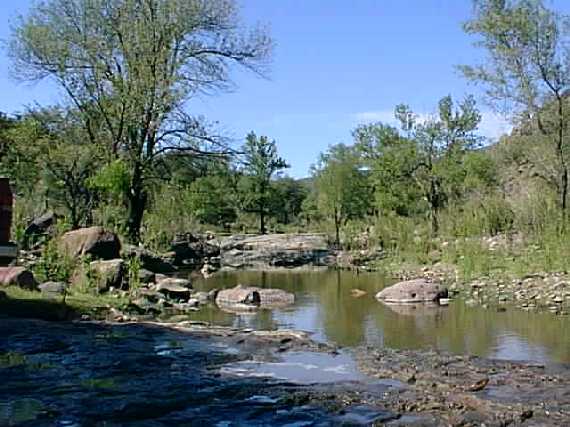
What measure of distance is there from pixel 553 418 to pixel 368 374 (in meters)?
2.75

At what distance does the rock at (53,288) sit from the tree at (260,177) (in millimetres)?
49756

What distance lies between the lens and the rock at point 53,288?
1563cm

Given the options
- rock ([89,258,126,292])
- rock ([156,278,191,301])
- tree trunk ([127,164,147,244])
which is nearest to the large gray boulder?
tree trunk ([127,164,147,244])

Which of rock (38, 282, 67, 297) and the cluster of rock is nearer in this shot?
rock (38, 282, 67, 297)

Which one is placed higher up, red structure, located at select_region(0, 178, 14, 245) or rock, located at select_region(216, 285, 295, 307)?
red structure, located at select_region(0, 178, 14, 245)

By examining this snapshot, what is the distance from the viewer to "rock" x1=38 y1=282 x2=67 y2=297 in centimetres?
1563

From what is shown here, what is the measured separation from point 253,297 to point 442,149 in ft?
94.5

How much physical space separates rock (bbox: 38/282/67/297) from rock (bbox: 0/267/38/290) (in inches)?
14.0

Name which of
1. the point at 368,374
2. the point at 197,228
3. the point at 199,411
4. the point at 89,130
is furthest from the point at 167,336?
the point at 197,228

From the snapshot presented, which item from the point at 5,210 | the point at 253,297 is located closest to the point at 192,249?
the point at 253,297

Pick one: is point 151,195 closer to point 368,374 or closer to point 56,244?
point 56,244

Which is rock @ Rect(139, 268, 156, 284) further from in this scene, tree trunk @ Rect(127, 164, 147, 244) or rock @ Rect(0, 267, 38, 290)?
tree trunk @ Rect(127, 164, 147, 244)

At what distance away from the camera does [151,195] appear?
105 feet

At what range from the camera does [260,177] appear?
2685 inches
